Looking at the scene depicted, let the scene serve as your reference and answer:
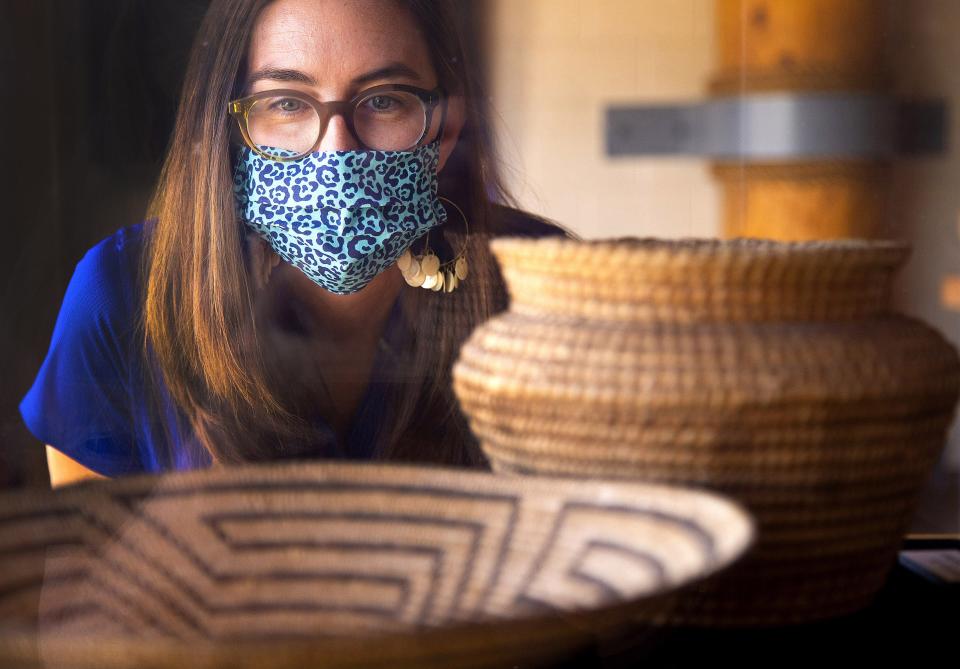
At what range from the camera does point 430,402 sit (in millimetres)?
862

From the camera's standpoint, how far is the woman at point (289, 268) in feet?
2.59

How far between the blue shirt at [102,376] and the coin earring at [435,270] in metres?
0.04

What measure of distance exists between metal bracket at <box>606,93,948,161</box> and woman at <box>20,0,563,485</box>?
157 millimetres

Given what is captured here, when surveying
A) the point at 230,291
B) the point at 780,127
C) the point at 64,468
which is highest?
the point at 780,127

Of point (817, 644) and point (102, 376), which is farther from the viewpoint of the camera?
point (102, 376)

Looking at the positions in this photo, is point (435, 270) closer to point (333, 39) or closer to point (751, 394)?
point (333, 39)

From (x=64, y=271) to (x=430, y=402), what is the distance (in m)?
0.33

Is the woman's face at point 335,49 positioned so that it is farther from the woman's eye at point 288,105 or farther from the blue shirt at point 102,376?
the blue shirt at point 102,376

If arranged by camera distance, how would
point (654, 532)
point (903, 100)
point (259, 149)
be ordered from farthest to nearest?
point (903, 100)
point (259, 149)
point (654, 532)

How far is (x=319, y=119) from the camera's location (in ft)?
2.56

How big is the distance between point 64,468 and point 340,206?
347 millimetres

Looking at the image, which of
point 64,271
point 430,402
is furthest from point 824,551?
point 64,271

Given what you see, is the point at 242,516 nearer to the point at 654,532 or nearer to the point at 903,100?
the point at 654,532

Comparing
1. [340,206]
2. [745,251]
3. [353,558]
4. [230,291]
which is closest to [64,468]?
[230,291]
